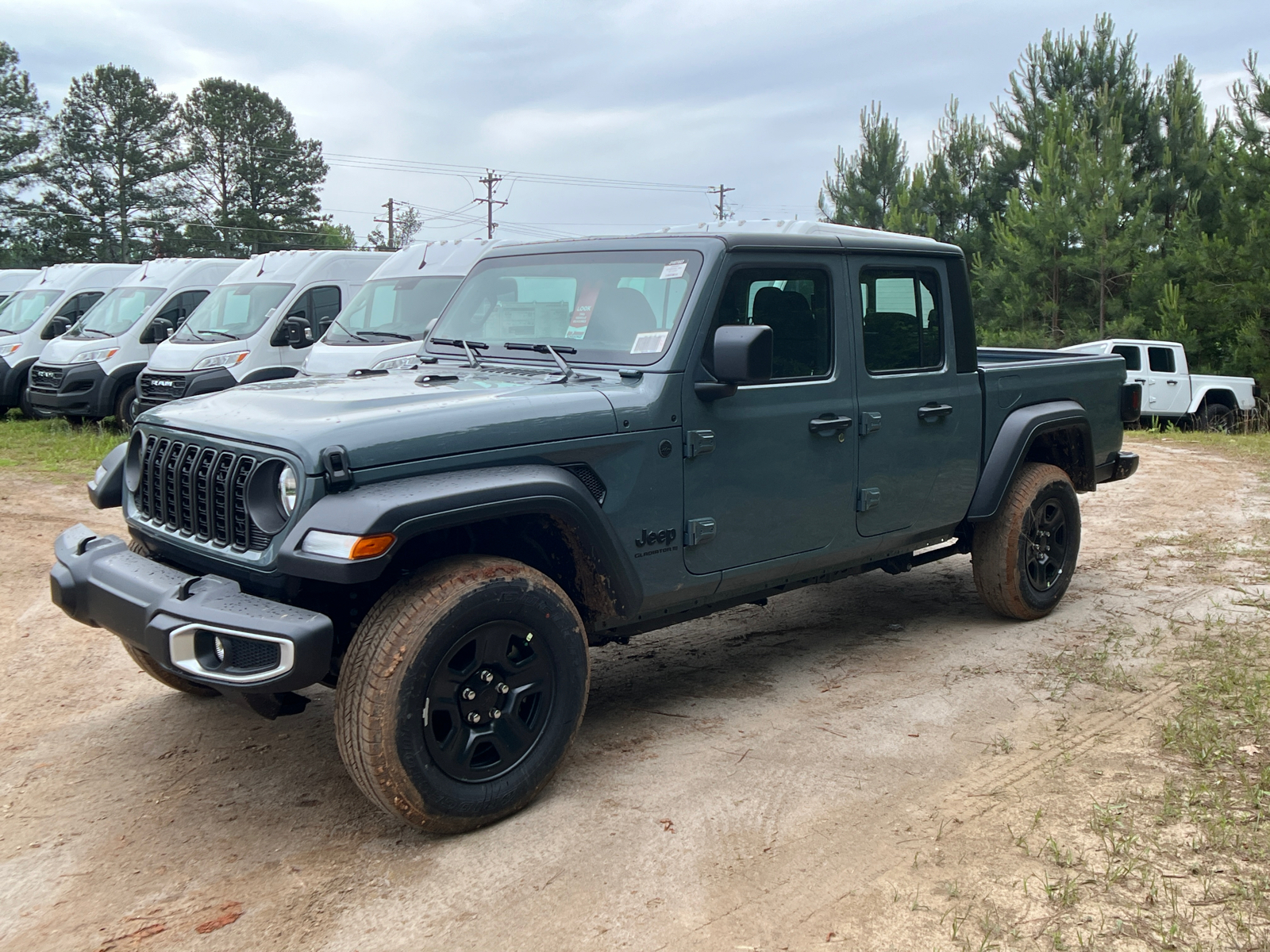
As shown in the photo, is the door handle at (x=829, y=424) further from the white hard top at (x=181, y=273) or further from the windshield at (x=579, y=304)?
the white hard top at (x=181, y=273)

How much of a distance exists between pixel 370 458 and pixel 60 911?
156 centimetres

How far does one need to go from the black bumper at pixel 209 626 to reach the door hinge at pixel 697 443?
4.90ft

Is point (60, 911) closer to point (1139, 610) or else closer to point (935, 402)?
point (935, 402)

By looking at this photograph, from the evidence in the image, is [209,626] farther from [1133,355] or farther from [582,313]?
[1133,355]

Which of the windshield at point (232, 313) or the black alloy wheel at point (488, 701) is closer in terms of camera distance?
the black alloy wheel at point (488, 701)

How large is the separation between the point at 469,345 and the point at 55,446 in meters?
10.3

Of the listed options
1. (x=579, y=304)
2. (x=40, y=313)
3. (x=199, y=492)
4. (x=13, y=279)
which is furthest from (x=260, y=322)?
(x=13, y=279)

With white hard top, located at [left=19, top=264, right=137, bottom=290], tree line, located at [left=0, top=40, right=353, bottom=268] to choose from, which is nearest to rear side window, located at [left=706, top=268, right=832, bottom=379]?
white hard top, located at [left=19, top=264, right=137, bottom=290]

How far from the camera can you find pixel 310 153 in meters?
56.6

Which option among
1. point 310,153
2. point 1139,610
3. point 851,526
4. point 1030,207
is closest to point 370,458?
point 851,526

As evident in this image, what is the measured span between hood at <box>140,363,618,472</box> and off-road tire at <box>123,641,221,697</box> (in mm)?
966

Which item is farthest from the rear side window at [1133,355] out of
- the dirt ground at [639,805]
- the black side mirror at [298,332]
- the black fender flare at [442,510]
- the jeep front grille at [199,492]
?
the jeep front grille at [199,492]

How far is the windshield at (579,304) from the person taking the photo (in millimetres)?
4152

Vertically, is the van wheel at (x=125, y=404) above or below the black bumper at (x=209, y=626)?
above
